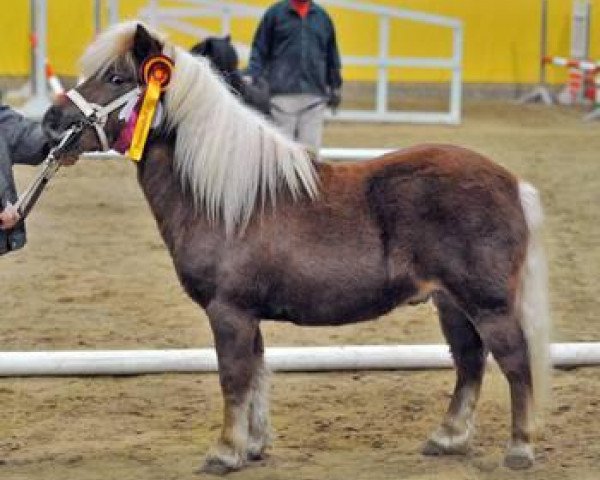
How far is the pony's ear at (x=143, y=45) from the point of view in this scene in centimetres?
511

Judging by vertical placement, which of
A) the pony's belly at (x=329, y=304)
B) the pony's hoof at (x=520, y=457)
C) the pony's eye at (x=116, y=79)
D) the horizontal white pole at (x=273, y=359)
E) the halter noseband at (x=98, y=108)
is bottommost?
the horizontal white pole at (x=273, y=359)

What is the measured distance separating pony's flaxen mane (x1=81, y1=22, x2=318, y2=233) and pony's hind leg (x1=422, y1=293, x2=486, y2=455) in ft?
2.69

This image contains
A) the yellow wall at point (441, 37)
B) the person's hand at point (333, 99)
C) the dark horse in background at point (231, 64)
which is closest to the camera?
the dark horse in background at point (231, 64)

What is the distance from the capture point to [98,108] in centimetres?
515

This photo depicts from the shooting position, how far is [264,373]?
Answer: 213 inches

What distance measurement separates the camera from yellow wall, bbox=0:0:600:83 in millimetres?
21219

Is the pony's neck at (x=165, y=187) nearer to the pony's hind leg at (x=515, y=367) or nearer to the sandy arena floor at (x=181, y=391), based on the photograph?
the sandy arena floor at (x=181, y=391)

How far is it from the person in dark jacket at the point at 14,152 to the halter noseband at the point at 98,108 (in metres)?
0.28

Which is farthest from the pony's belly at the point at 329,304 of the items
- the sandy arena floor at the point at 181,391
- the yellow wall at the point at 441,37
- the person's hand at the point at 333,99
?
the yellow wall at the point at 441,37

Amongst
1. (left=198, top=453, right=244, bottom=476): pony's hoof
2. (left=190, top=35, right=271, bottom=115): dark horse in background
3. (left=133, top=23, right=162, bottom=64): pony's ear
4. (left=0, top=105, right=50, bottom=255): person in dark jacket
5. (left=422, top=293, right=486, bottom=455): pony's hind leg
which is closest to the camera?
(left=133, top=23, right=162, bottom=64): pony's ear

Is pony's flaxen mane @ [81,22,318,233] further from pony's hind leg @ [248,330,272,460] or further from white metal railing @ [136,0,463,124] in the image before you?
white metal railing @ [136,0,463,124]

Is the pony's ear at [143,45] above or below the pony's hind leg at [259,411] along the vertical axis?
above

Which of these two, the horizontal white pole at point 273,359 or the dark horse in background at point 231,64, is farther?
the dark horse in background at point 231,64

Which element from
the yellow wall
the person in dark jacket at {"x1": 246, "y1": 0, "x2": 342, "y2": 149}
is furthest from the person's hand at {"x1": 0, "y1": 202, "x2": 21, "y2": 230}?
the yellow wall
